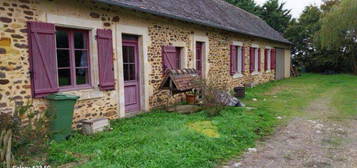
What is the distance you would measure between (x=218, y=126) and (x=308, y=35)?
896 inches

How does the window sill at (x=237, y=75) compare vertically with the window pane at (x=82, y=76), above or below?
below

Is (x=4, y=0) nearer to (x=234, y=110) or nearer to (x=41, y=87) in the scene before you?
(x=41, y=87)

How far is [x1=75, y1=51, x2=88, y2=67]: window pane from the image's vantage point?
5.82m

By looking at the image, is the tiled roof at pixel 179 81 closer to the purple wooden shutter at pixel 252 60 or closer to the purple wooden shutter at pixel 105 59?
the purple wooden shutter at pixel 105 59

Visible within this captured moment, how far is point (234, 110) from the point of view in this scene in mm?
7758

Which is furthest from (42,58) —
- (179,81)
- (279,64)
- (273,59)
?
(279,64)

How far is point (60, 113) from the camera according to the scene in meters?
4.91

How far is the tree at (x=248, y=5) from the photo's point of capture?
1096 inches

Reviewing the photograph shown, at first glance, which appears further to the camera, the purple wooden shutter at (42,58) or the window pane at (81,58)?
the window pane at (81,58)

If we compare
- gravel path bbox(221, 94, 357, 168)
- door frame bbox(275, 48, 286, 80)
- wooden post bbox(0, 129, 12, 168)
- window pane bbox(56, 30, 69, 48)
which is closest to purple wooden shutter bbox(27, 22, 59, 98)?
window pane bbox(56, 30, 69, 48)

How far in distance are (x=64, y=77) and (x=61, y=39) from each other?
0.78 m

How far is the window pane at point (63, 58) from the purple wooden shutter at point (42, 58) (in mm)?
299

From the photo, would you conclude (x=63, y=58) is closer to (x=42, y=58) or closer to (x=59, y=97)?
(x=42, y=58)

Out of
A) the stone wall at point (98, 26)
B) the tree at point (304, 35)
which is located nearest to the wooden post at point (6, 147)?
the stone wall at point (98, 26)
